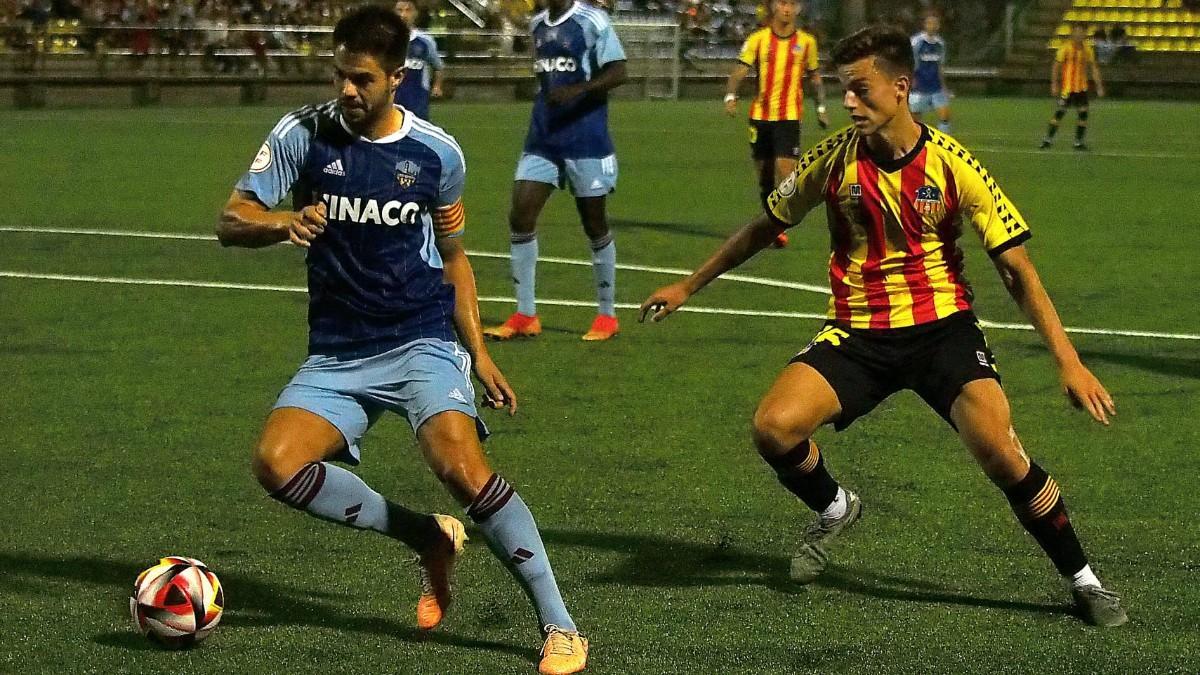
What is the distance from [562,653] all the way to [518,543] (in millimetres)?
350

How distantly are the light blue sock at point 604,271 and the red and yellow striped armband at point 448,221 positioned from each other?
5729mm

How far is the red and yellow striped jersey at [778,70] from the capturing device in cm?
1672

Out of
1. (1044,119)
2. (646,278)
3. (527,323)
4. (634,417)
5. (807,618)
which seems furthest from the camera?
(1044,119)

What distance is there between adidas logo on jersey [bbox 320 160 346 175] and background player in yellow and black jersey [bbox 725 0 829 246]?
11.0m

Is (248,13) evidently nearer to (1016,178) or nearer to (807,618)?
(1016,178)

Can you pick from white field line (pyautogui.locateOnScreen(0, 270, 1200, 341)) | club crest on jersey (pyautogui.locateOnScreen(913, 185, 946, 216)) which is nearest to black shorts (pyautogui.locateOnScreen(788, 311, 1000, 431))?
club crest on jersey (pyautogui.locateOnScreen(913, 185, 946, 216))

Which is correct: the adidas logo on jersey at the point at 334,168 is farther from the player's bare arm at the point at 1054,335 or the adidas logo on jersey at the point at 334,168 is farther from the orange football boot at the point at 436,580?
the player's bare arm at the point at 1054,335

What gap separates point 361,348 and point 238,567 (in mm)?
1264

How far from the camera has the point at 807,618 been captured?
601 centimetres

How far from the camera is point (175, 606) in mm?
5531

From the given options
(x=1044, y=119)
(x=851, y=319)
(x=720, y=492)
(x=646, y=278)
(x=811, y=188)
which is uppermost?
(x=811, y=188)

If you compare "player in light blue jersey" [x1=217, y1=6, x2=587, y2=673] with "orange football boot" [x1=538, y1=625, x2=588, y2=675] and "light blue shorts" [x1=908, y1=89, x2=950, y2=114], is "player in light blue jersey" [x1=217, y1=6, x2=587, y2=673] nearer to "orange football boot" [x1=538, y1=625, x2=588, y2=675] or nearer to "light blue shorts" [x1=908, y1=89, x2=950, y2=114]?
"orange football boot" [x1=538, y1=625, x2=588, y2=675]

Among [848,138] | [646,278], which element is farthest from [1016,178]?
[848,138]

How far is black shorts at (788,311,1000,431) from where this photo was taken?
20.1 feet
